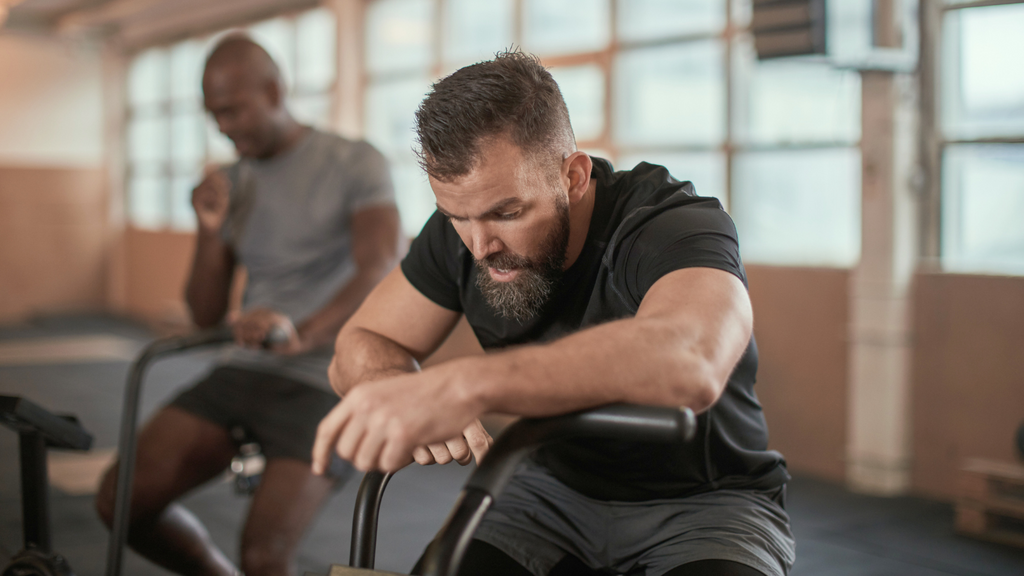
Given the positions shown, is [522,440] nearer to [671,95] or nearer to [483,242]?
[483,242]

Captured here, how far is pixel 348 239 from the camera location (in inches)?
96.8

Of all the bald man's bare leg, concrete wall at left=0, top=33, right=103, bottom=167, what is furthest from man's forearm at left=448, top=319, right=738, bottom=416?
concrete wall at left=0, top=33, right=103, bottom=167

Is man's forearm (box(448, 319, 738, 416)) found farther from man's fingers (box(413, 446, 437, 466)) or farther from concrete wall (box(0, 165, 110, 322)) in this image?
concrete wall (box(0, 165, 110, 322))

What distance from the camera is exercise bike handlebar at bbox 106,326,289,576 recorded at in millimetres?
2047

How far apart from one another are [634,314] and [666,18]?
398 cm

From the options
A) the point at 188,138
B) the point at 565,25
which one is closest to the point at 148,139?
the point at 188,138

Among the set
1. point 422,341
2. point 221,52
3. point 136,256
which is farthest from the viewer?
point 136,256

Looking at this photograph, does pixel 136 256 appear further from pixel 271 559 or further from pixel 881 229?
pixel 271 559

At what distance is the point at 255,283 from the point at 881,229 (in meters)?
2.71

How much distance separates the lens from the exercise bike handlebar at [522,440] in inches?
35.0

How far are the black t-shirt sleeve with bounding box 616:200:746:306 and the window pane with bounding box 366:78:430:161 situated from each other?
5503mm

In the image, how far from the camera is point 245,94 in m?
2.36

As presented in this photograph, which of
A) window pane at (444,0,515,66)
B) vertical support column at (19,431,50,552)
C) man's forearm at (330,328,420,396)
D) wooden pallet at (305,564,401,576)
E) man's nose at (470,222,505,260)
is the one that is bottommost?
vertical support column at (19,431,50,552)

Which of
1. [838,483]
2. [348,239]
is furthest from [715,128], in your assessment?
[348,239]
